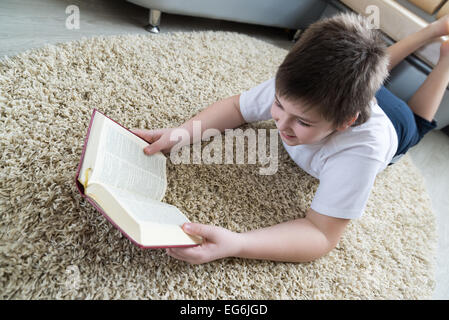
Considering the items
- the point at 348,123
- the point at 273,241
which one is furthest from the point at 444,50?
the point at 273,241

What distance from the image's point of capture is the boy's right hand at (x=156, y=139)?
2.07 ft

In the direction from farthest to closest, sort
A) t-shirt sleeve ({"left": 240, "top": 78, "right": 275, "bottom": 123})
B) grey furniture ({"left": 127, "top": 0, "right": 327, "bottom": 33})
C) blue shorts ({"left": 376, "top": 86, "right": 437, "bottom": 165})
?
1. grey furniture ({"left": 127, "top": 0, "right": 327, "bottom": 33})
2. blue shorts ({"left": 376, "top": 86, "right": 437, "bottom": 165})
3. t-shirt sleeve ({"left": 240, "top": 78, "right": 275, "bottom": 123})

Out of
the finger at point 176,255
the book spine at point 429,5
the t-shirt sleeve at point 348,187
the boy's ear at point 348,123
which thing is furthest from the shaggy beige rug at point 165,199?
the book spine at point 429,5

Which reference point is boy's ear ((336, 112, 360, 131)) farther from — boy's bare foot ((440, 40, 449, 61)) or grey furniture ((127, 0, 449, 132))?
grey furniture ((127, 0, 449, 132))

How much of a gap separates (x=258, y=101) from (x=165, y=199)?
383mm

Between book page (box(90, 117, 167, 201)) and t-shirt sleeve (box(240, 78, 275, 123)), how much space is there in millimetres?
300

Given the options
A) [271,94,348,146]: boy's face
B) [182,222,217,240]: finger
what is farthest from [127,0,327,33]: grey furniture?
[182,222,217,240]: finger

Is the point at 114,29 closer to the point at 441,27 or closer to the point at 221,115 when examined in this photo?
the point at 221,115

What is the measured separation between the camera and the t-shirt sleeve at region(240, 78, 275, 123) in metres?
0.76

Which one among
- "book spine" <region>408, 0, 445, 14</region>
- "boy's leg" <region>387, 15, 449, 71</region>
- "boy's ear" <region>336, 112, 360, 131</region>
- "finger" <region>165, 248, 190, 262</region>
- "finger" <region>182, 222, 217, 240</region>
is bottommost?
"finger" <region>165, 248, 190, 262</region>

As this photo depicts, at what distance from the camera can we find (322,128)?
55 cm

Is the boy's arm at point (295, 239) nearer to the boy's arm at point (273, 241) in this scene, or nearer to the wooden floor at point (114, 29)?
the boy's arm at point (273, 241)

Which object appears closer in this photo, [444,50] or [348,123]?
[348,123]
